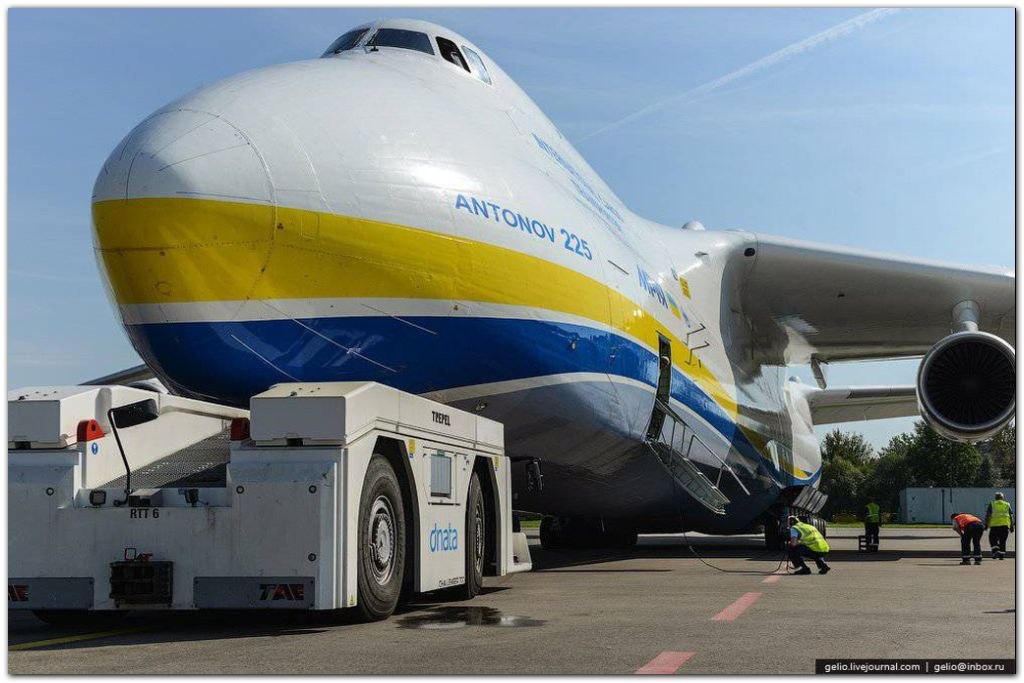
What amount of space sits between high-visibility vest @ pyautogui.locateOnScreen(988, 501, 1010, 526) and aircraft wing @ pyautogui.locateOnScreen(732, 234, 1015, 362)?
8.51 feet

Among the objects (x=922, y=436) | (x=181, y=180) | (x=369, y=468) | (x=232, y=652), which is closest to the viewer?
(x=232, y=652)

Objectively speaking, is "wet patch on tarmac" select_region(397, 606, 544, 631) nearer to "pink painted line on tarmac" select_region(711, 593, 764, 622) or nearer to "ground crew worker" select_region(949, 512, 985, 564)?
"pink painted line on tarmac" select_region(711, 593, 764, 622)

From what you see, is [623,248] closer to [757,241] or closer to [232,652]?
[757,241]

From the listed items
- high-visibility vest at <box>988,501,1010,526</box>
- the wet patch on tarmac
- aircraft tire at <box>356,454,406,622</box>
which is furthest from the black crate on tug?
high-visibility vest at <box>988,501,1010,526</box>

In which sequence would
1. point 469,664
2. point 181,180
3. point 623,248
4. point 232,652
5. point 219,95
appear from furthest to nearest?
point 623,248, point 219,95, point 181,180, point 232,652, point 469,664

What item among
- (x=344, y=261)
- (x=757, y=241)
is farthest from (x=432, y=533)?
(x=757, y=241)

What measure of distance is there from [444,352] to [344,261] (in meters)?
1.20

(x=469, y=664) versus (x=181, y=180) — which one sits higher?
(x=181, y=180)

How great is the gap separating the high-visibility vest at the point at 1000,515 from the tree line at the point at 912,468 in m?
31.4

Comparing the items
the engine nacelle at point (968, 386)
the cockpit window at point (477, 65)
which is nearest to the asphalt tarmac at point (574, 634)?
the engine nacelle at point (968, 386)

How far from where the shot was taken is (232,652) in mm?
6535

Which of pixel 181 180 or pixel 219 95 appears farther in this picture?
pixel 219 95

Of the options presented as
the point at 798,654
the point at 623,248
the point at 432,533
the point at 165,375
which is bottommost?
the point at 798,654

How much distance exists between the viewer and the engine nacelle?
1513cm
